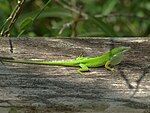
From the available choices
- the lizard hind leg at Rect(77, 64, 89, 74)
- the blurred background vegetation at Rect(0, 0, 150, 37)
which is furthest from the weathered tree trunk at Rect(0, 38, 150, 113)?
the blurred background vegetation at Rect(0, 0, 150, 37)

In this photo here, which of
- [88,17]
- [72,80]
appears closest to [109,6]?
[88,17]

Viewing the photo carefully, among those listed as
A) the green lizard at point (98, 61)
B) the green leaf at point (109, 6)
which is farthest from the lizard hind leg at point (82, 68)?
the green leaf at point (109, 6)

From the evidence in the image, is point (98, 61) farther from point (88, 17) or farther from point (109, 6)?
point (109, 6)

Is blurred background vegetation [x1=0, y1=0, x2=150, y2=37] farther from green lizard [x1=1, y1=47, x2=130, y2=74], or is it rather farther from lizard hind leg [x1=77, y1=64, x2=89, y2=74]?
lizard hind leg [x1=77, y1=64, x2=89, y2=74]

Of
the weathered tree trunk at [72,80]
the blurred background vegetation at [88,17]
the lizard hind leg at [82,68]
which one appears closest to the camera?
the weathered tree trunk at [72,80]

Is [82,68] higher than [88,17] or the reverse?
the reverse

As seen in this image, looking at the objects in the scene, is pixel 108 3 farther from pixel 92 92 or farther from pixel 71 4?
Result: pixel 92 92

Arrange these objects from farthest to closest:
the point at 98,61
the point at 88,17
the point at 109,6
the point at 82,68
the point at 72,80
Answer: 1. the point at 109,6
2. the point at 88,17
3. the point at 98,61
4. the point at 82,68
5. the point at 72,80

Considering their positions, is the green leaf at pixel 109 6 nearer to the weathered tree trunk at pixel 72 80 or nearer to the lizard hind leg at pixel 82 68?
the weathered tree trunk at pixel 72 80

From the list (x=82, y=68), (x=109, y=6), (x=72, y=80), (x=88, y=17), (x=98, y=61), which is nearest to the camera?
(x=72, y=80)
